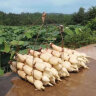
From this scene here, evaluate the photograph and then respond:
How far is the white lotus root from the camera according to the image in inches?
92.0

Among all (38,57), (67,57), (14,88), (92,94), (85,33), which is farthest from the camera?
(85,33)

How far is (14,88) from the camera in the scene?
2.42 m

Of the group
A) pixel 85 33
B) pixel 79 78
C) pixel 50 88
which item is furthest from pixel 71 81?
pixel 85 33

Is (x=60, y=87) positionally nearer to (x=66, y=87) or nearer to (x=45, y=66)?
(x=66, y=87)

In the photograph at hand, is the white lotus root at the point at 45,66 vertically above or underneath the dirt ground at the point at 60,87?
above

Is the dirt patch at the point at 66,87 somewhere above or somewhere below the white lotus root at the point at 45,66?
below

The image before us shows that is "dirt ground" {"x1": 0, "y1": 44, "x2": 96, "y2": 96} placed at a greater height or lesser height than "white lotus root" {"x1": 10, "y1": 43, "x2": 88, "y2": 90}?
lesser

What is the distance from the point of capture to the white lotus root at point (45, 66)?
2338 mm

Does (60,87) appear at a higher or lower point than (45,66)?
lower

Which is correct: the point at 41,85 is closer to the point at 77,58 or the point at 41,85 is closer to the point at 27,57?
the point at 27,57

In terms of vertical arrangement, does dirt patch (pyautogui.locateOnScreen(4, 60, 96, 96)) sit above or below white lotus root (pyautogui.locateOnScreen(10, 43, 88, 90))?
below

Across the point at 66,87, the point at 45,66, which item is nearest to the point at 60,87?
the point at 66,87

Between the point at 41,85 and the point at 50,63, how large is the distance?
261 millimetres

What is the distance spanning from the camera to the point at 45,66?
2.36 m
